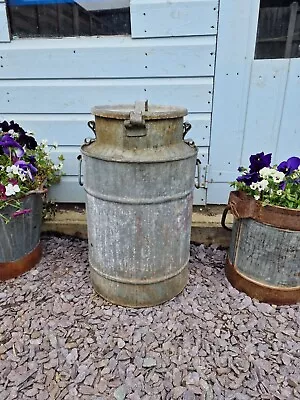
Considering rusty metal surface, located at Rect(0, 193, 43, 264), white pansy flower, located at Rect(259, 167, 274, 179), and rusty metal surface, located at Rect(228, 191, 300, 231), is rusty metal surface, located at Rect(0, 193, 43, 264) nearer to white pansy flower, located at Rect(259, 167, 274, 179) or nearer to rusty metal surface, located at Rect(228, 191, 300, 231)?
rusty metal surface, located at Rect(228, 191, 300, 231)

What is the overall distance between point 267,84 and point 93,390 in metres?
1.84

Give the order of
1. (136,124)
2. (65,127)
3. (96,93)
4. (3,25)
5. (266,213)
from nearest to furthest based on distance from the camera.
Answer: (136,124) → (266,213) → (3,25) → (96,93) → (65,127)

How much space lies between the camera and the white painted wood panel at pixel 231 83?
1.87m

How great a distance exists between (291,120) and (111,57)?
3.82ft

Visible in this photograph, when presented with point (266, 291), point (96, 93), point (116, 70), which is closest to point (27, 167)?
point (96, 93)

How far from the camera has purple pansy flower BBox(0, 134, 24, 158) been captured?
1765mm

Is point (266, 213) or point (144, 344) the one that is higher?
point (266, 213)

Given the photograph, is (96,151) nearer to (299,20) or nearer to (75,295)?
(75,295)

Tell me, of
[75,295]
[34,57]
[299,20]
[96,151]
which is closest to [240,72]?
[299,20]

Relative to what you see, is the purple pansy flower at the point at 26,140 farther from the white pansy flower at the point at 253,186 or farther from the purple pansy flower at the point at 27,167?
the white pansy flower at the point at 253,186

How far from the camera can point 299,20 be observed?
1900 mm

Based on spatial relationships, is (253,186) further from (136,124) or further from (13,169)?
(13,169)

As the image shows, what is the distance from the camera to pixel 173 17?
6.22ft

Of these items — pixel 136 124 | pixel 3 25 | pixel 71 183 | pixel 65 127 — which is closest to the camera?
pixel 136 124
